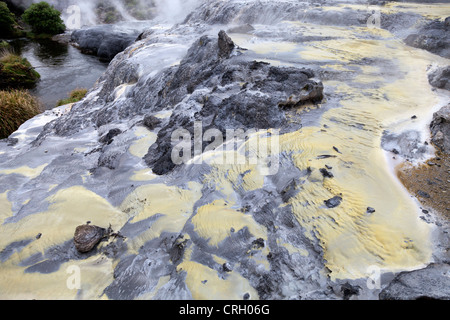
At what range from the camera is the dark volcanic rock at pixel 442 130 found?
405 cm

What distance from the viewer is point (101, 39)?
1938 cm

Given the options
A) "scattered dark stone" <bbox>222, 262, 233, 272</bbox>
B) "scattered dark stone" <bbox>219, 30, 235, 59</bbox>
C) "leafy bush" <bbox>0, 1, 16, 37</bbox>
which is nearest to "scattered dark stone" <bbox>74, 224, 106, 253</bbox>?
"scattered dark stone" <bbox>222, 262, 233, 272</bbox>

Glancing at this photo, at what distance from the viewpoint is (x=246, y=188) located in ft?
11.8

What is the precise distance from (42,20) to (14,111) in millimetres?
20047

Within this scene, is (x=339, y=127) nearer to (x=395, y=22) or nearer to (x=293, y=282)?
(x=293, y=282)

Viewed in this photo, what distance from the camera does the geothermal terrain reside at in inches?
104

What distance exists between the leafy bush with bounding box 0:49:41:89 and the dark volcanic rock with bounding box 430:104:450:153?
1542cm

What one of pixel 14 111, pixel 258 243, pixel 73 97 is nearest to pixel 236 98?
pixel 258 243

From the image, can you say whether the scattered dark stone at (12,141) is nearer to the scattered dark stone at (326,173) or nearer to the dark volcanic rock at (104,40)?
the scattered dark stone at (326,173)

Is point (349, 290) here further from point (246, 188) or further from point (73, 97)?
point (73, 97)

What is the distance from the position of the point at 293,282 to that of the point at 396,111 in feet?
12.9

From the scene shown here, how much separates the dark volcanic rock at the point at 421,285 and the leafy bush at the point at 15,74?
1554cm

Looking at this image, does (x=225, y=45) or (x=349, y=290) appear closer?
(x=349, y=290)

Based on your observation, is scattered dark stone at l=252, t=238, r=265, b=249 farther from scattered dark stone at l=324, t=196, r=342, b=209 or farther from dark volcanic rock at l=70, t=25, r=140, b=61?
dark volcanic rock at l=70, t=25, r=140, b=61
